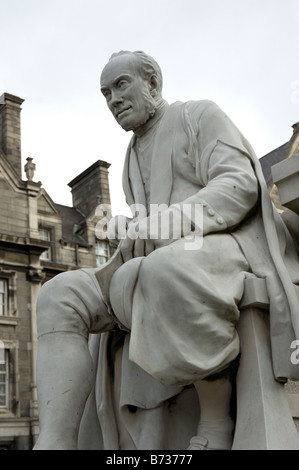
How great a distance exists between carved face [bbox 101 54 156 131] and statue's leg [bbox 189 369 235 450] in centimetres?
133

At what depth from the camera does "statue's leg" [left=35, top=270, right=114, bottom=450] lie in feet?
8.30

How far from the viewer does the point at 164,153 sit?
10.6 ft

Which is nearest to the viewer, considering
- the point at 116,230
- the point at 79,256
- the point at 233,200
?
the point at 233,200

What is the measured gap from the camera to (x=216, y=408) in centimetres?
262

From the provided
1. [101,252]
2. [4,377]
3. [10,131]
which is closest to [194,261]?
[4,377]

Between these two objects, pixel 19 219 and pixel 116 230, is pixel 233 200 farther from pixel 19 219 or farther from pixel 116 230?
pixel 19 219

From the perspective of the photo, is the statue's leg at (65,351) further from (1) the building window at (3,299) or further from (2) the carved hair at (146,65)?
(1) the building window at (3,299)

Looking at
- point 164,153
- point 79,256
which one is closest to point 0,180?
point 79,256

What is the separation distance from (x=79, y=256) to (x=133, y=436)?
2274 cm

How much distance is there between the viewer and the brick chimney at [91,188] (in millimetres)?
27750

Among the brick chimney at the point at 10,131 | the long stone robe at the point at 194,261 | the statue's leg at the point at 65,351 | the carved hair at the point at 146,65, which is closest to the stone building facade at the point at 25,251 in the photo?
the brick chimney at the point at 10,131

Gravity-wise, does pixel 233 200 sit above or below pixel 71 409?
above

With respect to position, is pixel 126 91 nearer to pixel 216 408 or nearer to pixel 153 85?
pixel 153 85
